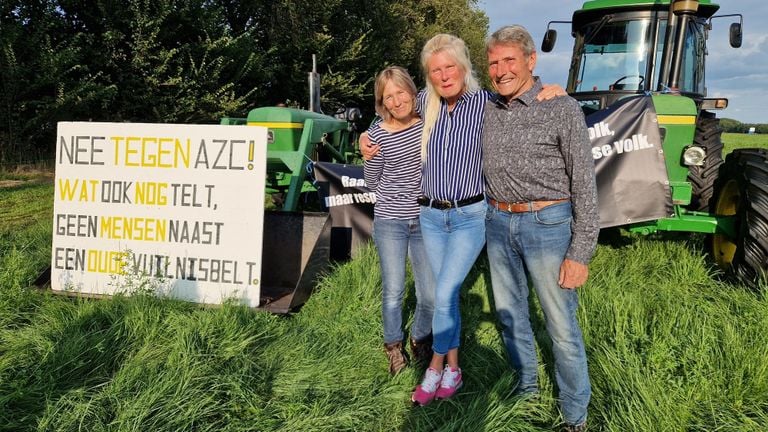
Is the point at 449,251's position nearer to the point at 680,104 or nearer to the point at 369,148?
the point at 369,148

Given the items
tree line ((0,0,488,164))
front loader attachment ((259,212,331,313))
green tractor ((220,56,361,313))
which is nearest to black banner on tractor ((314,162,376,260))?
green tractor ((220,56,361,313))

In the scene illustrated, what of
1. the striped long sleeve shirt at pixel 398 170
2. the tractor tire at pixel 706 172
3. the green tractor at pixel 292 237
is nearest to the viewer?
the striped long sleeve shirt at pixel 398 170

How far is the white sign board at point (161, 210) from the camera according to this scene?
3.46 m

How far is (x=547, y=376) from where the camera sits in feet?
8.86

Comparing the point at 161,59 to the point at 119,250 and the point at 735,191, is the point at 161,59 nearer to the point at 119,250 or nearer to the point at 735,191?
the point at 119,250

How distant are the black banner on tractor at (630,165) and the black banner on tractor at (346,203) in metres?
1.96

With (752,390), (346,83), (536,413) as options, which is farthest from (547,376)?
(346,83)

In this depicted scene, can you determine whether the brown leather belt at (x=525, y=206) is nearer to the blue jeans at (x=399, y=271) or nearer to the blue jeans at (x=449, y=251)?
the blue jeans at (x=449, y=251)

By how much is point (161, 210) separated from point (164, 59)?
888cm

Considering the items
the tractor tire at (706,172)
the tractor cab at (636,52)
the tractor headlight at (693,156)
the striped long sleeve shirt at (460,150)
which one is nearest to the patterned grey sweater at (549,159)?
the striped long sleeve shirt at (460,150)

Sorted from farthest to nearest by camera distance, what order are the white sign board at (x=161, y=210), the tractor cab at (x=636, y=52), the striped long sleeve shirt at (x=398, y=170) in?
the tractor cab at (x=636, y=52) < the white sign board at (x=161, y=210) < the striped long sleeve shirt at (x=398, y=170)

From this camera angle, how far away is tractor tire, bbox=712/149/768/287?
349cm

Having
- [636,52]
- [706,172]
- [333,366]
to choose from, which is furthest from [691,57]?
[333,366]

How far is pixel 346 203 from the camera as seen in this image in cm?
497
